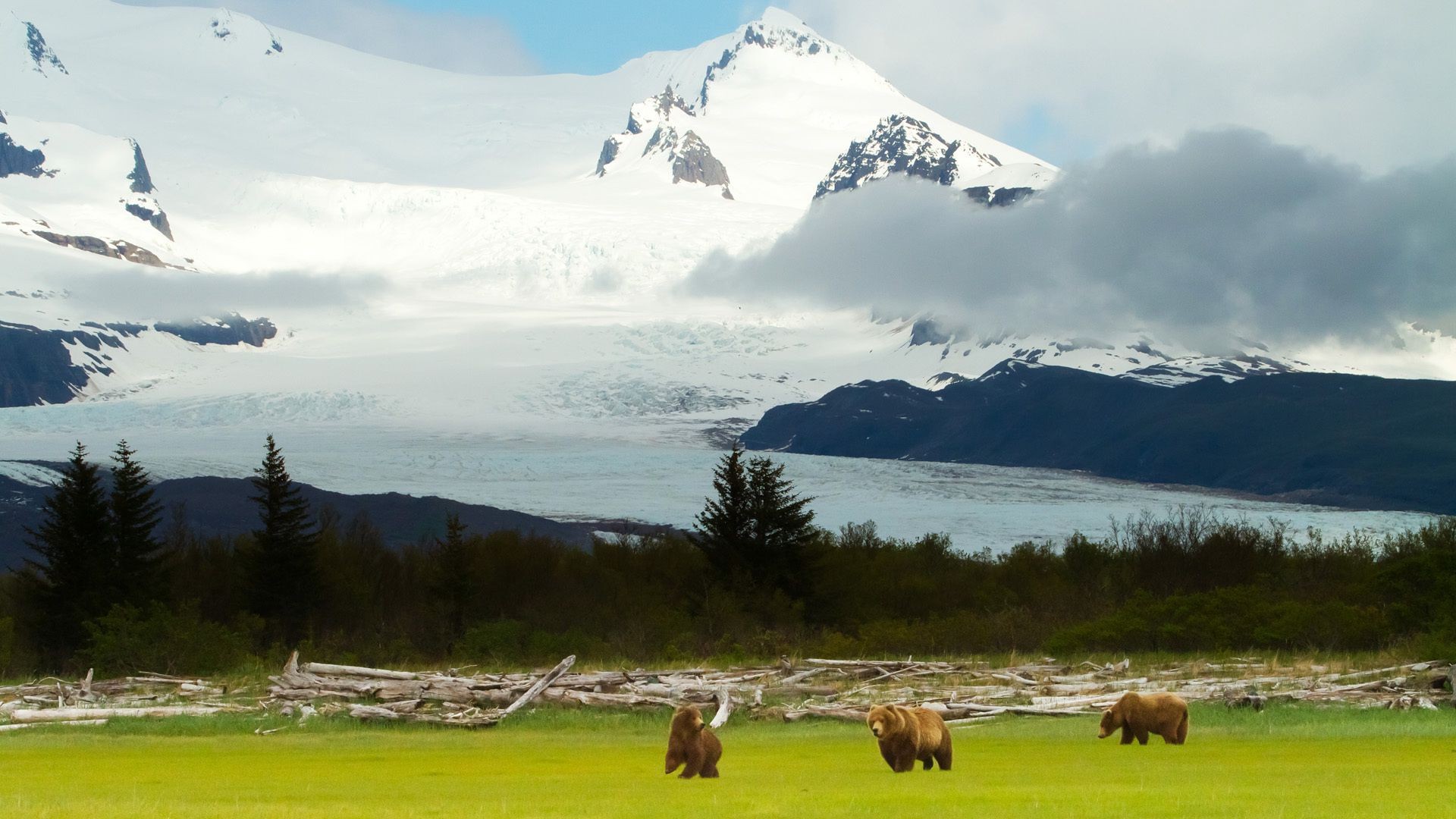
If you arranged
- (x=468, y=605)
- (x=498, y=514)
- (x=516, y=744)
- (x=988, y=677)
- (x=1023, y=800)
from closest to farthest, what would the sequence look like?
(x=1023, y=800) < (x=516, y=744) < (x=988, y=677) < (x=468, y=605) < (x=498, y=514)

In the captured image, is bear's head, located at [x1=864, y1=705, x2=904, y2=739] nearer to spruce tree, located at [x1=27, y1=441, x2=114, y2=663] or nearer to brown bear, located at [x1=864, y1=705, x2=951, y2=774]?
brown bear, located at [x1=864, y1=705, x2=951, y2=774]

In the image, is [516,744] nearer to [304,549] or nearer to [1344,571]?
[304,549]

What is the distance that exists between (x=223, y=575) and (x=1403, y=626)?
49.3 meters

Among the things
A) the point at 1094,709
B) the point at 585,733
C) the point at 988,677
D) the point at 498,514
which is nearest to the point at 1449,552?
the point at 988,677

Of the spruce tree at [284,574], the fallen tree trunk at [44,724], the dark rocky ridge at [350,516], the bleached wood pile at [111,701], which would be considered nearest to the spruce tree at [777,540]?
the spruce tree at [284,574]

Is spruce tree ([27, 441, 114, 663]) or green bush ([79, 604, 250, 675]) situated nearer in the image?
green bush ([79, 604, 250, 675])

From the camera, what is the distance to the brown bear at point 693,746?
1329cm

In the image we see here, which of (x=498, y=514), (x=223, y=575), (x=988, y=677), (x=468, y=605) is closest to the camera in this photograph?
A: (x=988, y=677)

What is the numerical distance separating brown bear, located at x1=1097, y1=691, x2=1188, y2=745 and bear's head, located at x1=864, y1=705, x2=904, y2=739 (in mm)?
3612

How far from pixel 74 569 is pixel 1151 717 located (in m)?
46.4

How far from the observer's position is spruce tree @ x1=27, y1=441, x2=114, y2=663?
50.8 meters

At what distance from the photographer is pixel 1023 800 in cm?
1084

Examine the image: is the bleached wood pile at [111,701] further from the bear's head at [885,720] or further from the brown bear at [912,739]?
the bear's head at [885,720]

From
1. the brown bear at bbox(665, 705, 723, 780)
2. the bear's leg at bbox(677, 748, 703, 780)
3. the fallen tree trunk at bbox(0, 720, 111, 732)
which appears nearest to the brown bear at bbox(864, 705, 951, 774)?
the brown bear at bbox(665, 705, 723, 780)
